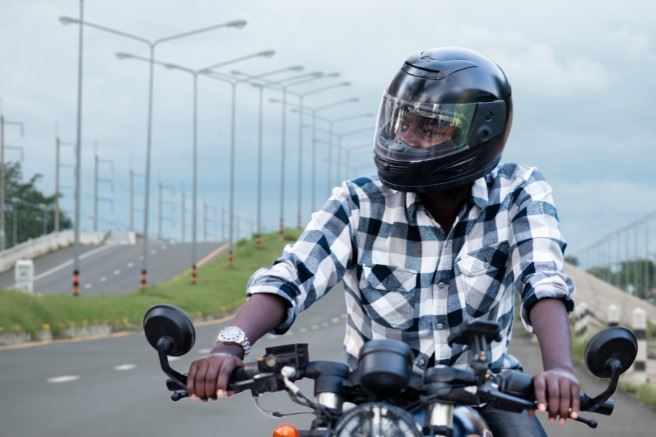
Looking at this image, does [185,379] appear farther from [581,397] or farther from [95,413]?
[95,413]

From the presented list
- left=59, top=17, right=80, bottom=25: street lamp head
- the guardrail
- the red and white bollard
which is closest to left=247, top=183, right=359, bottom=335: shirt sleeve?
the red and white bollard

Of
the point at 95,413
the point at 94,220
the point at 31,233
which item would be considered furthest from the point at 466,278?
the point at 31,233

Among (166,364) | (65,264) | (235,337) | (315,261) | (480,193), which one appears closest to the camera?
(166,364)

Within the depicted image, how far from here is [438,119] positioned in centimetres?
381

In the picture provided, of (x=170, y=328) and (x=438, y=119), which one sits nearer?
(x=170, y=328)

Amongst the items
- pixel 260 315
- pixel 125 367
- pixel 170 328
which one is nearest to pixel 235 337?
pixel 260 315

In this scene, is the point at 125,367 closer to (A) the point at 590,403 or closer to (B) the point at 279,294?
(B) the point at 279,294

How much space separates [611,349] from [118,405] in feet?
35.1

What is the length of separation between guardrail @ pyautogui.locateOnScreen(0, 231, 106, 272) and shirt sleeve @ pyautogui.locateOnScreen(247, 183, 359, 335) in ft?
229

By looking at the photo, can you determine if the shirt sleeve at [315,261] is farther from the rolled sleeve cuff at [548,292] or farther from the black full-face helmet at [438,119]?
the rolled sleeve cuff at [548,292]

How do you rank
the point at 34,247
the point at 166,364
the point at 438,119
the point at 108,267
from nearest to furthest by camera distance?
the point at 166,364 < the point at 438,119 < the point at 108,267 < the point at 34,247

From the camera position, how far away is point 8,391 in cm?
1463

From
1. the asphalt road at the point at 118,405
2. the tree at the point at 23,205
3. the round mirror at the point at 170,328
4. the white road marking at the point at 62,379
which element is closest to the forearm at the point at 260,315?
the round mirror at the point at 170,328

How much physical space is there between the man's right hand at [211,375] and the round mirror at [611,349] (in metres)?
0.83
